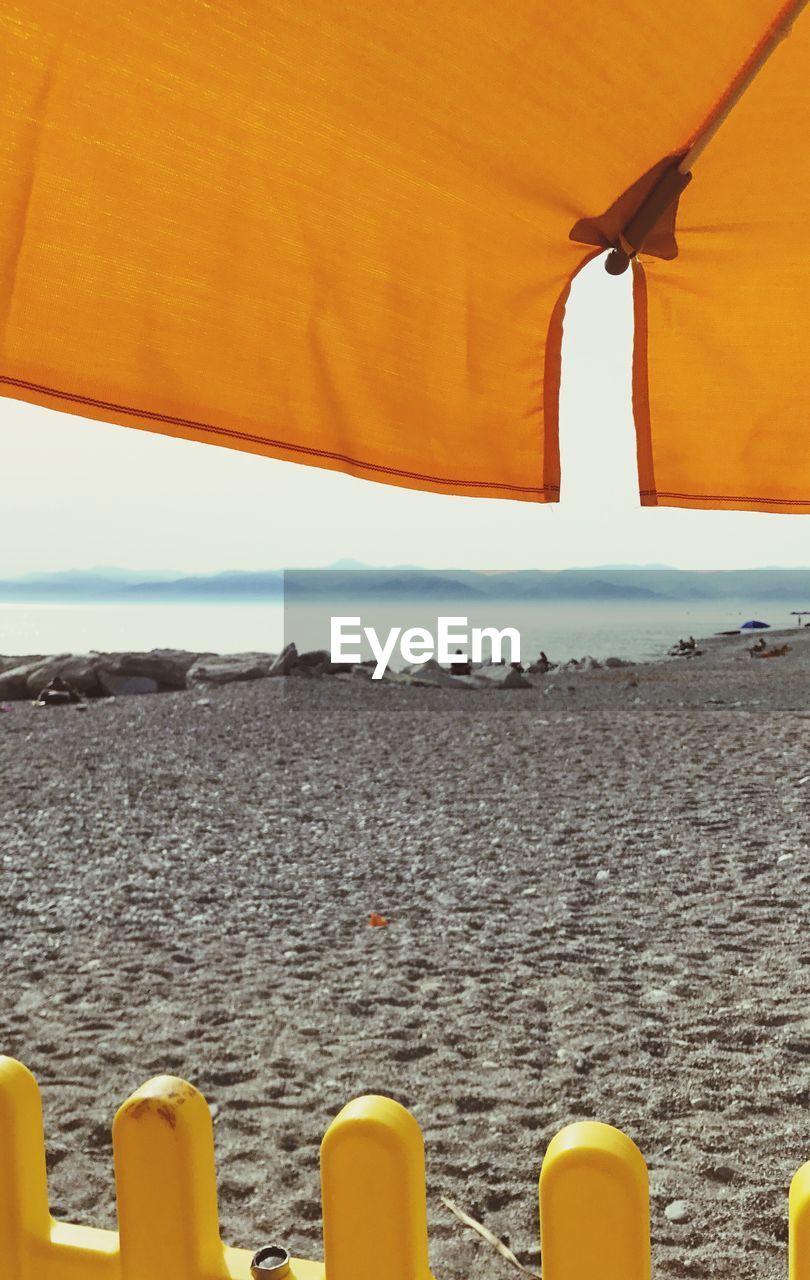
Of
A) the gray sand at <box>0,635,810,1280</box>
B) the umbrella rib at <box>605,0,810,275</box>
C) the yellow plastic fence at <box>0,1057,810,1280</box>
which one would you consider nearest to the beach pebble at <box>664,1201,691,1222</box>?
the gray sand at <box>0,635,810,1280</box>

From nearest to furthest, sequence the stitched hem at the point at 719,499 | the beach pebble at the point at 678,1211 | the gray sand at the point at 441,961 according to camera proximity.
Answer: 1. the stitched hem at the point at 719,499
2. the beach pebble at the point at 678,1211
3. the gray sand at the point at 441,961

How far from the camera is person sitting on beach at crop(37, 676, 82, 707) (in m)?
11.7

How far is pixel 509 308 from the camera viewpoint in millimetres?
1740

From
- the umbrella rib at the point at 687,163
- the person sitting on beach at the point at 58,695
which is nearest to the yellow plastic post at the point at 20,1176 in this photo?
the umbrella rib at the point at 687,163

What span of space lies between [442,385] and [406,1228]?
1.25m

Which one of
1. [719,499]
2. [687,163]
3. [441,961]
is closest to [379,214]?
[687,163]

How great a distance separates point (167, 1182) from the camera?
54.4 inches

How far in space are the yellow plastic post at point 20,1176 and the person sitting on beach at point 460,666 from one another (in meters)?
12.1

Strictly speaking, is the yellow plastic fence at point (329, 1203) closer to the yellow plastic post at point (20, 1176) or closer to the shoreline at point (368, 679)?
the yellow plastic post at point (20, 1176)

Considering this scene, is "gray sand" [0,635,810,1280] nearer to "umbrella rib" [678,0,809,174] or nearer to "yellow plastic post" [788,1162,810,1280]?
"yellow plastic post" [788,1162,810,1280]

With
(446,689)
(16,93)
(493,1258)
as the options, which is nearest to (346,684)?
(446,689)

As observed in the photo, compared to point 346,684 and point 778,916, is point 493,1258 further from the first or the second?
point 346,684

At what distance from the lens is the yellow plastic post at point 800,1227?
1174 mm

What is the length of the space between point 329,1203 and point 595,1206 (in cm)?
35
